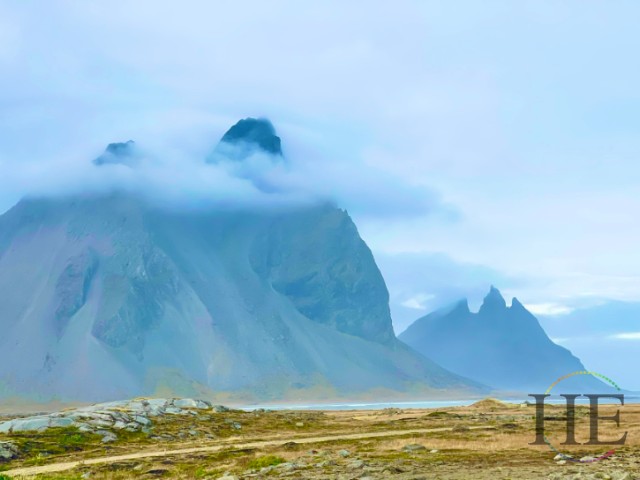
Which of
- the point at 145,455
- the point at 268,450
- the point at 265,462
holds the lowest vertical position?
the point at 145,455

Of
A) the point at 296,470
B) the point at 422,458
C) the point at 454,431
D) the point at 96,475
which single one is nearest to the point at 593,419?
the point at 454,431

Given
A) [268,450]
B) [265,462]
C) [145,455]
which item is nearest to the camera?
[265,462]

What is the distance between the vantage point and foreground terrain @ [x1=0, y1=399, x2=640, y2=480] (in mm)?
42625

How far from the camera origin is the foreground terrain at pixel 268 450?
42625 millimetres

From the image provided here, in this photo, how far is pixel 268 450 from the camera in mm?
60062

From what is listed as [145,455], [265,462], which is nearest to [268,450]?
[145,455]

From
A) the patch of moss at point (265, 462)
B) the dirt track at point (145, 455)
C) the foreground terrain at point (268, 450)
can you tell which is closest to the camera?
the foreground terrain at point (268, 450)

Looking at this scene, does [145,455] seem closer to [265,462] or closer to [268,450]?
[268,450]

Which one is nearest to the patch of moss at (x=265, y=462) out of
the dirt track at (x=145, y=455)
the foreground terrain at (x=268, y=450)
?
the foreground terrain at (x=268, y=450)

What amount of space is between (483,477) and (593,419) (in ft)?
153

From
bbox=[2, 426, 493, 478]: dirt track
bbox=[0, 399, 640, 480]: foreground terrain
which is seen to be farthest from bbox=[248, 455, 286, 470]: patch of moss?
bbox=[2, 426, 493, 478]: dirt track

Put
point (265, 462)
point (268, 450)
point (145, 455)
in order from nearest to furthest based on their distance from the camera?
1. point (265, 462)
2. point (268, 450)
3. point (145, 455)

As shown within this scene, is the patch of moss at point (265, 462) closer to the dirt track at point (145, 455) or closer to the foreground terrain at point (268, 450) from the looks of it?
the foreground terrain at point (268, 450)

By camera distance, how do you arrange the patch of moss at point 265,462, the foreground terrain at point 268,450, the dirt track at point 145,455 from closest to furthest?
the foreground terrain at point 268,450 → the patch of moss at point 265,462 → the dirt track at point 145,455
